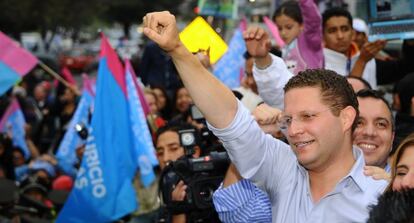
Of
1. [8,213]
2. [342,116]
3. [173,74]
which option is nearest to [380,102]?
[342,116]

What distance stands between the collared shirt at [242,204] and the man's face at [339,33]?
105 inches

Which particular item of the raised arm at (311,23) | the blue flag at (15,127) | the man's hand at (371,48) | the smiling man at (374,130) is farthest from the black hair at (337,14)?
the blue flag at (15,127)

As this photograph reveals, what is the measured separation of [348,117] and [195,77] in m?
0.56

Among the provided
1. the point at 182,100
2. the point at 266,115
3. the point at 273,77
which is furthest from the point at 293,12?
the point at 266,115

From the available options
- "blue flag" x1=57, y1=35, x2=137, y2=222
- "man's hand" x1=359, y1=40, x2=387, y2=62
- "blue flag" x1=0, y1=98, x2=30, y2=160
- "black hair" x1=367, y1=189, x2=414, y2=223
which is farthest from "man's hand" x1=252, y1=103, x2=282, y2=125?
"blue flag" x1=0, y1=98, x2=30, y2=160

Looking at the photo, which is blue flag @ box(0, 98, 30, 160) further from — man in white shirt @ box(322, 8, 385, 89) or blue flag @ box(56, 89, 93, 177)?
man in white shirt @ box(322, 8, 385, 89)

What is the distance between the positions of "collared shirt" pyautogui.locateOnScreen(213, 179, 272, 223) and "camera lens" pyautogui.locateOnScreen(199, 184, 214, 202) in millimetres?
588

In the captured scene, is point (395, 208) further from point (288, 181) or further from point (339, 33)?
point (339, 33)

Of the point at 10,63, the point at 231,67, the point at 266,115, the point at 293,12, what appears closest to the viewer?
the point at 266,115

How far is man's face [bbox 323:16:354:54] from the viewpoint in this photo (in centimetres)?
591

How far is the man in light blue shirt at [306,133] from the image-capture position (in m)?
2.89

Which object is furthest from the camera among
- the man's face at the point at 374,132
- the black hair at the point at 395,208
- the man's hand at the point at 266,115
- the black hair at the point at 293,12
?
the black hair at the point at 293,12

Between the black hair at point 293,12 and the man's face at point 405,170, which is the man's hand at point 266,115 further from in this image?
the black hair at point 293,12

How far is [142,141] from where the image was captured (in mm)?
6660
